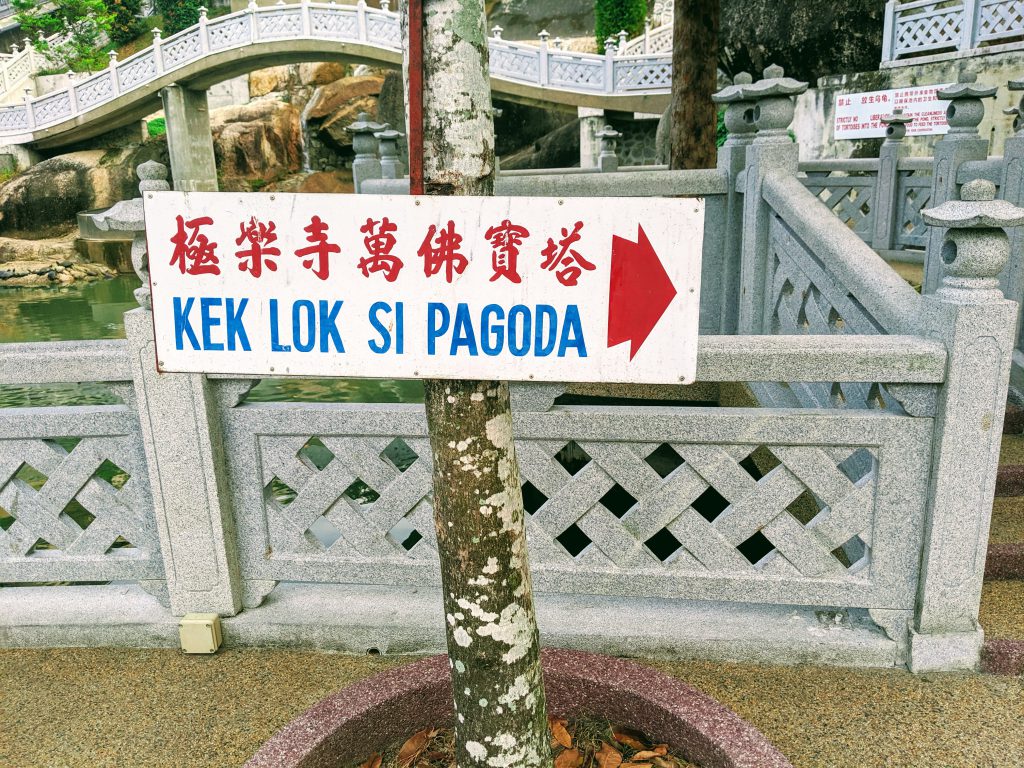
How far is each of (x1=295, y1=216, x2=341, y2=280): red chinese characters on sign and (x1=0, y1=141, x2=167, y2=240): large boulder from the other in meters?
25.4

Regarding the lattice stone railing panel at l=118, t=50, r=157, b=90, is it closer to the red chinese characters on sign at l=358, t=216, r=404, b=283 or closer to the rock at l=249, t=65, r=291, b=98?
the rock at l=249, t=65, r=291, b=98

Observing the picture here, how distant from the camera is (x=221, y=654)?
303 cm

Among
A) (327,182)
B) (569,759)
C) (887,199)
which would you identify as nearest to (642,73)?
(327,182)

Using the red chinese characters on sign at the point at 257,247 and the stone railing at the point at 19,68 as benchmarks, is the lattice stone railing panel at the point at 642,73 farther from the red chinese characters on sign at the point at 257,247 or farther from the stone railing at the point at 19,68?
the stone railing at the point at 19,68

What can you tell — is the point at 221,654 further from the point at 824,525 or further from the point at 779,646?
the point at 824,525

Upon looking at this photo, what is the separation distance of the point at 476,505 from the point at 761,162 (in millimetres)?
3369

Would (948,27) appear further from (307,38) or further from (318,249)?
(307,38)

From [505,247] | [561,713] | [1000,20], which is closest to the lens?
[505,247]

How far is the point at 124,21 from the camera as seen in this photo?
30.2 m

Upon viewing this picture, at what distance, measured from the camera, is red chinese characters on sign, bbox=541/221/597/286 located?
5.33 ft

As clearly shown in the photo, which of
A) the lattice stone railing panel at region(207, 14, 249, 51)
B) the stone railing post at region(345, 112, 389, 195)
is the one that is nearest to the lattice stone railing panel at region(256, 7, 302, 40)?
the lattice stone railing panel at region(207, 14, 249, 51)

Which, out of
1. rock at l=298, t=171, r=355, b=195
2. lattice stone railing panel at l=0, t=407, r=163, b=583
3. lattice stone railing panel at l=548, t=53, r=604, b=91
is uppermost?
lattice stone railing panel at l=548, t=53, r=604, b=91

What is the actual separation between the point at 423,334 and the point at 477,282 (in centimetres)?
16

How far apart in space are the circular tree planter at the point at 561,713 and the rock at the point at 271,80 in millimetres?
29278
